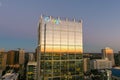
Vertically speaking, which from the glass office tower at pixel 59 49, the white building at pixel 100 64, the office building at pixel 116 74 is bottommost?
the white building at pixel 100 64

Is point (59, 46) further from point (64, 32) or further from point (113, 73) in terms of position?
point (113, 73)

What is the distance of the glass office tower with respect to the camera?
43.5 m

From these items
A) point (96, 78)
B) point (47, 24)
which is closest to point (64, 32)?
point (47, 24)

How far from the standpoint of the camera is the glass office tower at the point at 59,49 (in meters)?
43.5

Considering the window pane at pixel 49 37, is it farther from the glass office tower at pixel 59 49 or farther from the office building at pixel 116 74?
the office building at pixel 116 74

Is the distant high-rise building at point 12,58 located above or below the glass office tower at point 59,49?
below

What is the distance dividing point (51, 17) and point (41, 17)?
3.17m

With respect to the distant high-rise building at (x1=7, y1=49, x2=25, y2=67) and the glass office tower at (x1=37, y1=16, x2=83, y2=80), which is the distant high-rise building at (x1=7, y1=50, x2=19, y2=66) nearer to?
the distant high-rise building at (x1=7, y1=49, x2=25, y2=67)

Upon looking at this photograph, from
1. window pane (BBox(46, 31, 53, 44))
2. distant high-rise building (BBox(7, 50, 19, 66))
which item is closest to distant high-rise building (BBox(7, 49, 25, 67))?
distant high-rise building (BBox(7, 50, 19, 66))

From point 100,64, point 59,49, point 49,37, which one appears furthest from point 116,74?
point 100,64

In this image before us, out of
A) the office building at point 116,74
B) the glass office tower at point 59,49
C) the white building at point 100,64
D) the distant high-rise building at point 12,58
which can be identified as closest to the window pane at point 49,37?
the glass office tower at point 59,49

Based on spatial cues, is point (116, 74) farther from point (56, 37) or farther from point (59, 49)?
point (56, 37)

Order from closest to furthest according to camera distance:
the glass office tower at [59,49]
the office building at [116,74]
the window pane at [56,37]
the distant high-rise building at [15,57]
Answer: the glass office tower at [59,49]
the window pane at [56,37]
the office building at [116,74]
the distant high-rise building at [15,57]

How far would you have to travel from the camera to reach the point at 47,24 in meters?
44.4
